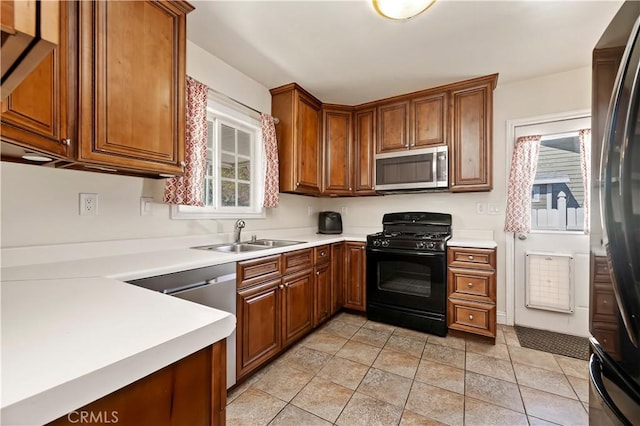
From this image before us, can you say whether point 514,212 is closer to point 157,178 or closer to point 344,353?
point 344,353

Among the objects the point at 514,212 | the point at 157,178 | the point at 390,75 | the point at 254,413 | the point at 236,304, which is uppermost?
the point at 390,75

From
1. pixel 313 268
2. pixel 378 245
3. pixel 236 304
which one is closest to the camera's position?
pixel 236 304

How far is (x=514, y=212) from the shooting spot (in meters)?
2.73

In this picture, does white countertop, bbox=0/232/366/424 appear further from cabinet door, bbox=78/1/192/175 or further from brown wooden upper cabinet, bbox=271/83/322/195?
brown wooden upper cabinet, bbox=271/83/322/195

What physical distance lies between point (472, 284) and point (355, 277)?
111 cm

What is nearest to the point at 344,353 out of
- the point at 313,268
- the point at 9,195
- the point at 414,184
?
the point at 313,268

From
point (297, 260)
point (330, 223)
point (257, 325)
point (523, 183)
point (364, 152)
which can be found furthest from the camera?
point (330, 223)

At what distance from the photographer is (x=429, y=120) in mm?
2934

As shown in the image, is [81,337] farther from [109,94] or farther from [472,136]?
[472,136]

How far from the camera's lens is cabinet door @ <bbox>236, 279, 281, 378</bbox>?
182 centimetres

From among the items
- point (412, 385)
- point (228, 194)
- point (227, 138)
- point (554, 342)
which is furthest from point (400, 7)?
point (554, 342)

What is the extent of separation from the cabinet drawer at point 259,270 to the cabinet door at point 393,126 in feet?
6.03

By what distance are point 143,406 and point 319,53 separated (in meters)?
2.44

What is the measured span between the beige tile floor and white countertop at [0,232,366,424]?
1.13 m
